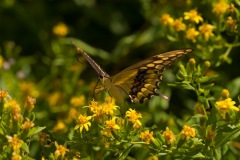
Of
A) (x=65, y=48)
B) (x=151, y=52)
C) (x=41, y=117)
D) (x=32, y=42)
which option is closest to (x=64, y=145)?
(x=41, y=117)

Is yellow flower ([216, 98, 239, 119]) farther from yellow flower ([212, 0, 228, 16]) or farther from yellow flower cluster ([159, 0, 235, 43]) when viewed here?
yellow flower ([212, 0, 228, 16])

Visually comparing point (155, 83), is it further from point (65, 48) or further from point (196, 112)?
point (65, 48)

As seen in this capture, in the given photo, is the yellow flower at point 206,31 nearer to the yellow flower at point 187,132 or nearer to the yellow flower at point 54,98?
the yellow flower at point 187,132

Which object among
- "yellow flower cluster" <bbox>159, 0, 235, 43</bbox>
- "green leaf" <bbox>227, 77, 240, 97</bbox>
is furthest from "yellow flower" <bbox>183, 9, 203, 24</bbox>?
"green leaf" <bbox>227, 77, 240, 97</bbox>

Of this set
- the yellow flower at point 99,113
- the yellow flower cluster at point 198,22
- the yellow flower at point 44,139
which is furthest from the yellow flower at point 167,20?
the yellow flower at point 44,139

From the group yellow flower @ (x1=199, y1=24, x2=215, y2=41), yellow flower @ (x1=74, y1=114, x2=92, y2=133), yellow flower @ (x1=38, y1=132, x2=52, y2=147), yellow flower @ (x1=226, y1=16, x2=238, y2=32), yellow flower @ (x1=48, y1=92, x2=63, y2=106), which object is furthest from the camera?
yellow flower @ (x1=48, y1=92, x2=63, y2=106)

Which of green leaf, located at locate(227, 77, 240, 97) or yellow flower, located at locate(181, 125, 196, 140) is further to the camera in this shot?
green leaf, located at locate(227, 77, 240, 97)
